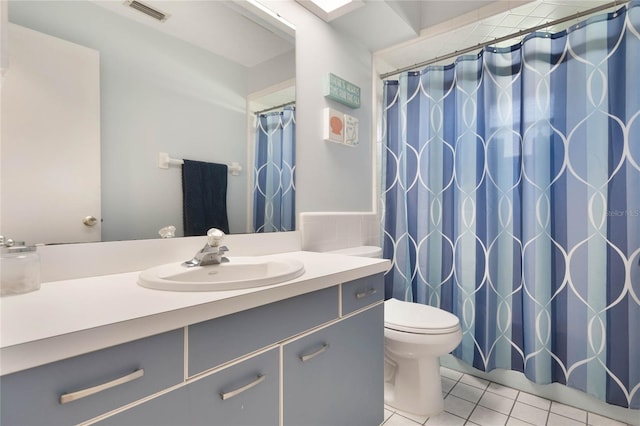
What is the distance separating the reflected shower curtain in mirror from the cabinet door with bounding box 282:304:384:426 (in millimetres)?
614

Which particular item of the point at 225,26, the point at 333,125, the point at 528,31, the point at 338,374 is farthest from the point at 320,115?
the point at 338,374

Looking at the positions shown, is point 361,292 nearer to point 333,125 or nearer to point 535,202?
point 333,125

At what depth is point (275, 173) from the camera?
153 cm

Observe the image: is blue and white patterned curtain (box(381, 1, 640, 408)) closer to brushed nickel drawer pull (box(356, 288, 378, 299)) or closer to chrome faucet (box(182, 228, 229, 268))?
brushed nickel drawer pull (box(356, 288, 378, 299))

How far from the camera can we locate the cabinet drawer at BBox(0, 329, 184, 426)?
0.49 m

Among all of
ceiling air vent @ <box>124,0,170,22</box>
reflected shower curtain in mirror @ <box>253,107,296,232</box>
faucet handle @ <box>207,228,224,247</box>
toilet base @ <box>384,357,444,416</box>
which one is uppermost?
ceiling air vent @ <box>124,0,170,22</box>

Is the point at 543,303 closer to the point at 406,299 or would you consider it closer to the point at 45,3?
the point at 406,299

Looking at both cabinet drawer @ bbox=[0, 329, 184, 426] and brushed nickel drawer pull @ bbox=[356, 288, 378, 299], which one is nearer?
cabinet drawer @ bbox=[0, 329, 184, 426]

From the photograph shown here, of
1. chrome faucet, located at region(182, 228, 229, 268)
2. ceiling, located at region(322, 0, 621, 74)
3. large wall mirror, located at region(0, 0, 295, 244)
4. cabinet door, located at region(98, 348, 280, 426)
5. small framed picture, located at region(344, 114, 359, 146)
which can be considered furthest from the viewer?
small framed picture, located at region(344, 114, 359, 146)

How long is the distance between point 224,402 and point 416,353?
100 centimetres

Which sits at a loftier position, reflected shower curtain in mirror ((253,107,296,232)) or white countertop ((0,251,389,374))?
reflected shower curtain in mirror ((253,107,296,232))

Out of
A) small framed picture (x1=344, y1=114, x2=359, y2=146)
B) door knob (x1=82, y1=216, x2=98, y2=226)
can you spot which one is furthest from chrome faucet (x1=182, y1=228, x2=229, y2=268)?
small framed picture (x1=344, y1=114, x2=359, y2=146)

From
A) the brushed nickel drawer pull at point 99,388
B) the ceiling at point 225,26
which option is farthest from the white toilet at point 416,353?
the ceiling at point 225,26

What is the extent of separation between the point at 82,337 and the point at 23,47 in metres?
0.86
